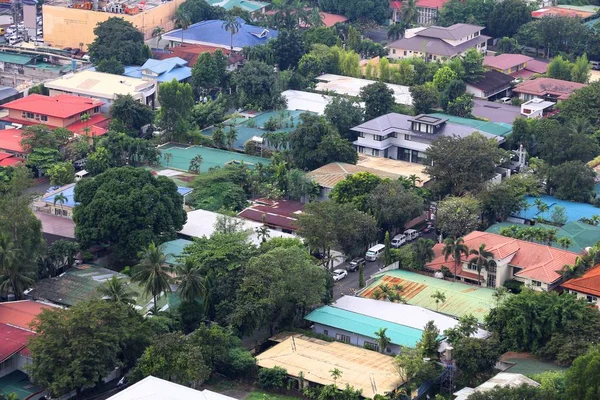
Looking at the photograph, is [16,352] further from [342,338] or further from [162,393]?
[342,338]

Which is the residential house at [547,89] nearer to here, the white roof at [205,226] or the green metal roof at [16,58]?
the white roof at [205,226]

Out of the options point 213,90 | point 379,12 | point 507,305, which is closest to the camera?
point 507,305

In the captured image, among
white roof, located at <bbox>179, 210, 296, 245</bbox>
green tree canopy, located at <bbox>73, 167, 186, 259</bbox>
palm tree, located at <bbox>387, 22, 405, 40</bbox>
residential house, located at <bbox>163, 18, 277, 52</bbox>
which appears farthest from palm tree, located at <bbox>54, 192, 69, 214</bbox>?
palm tree, located at <bbox>387, 22, 405, 40</bbox>

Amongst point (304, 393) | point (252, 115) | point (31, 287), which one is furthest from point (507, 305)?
point (252, 115)

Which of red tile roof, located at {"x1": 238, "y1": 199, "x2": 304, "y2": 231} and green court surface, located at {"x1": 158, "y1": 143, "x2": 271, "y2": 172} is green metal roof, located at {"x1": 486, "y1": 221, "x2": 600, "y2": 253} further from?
green court surface, located at {"x1": 158, "y1": 143, "x2": 271, "y2": 172}

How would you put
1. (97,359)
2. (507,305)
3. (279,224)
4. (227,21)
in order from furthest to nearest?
(227,21), (279,224), (507,305), (97,359)

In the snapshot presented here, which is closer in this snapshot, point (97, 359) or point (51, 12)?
point (97, 359)

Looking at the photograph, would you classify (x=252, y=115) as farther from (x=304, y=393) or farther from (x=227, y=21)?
(x=304, y=393)
